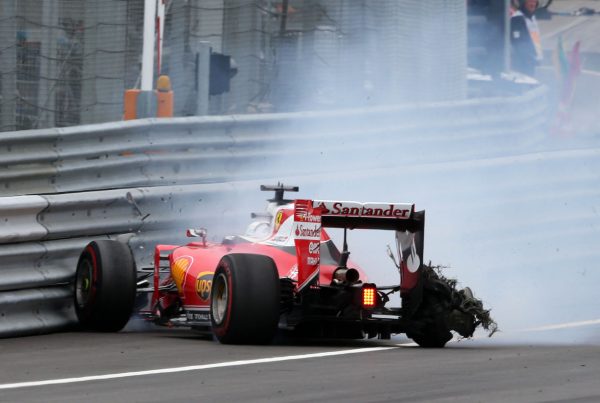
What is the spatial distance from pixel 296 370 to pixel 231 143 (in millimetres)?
7088

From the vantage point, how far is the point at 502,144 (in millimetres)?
19609

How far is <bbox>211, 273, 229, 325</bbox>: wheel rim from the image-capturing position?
1063 centimetres

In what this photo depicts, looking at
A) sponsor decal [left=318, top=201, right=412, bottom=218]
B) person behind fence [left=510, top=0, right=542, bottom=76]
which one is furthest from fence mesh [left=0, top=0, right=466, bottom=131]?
person behind fence [left=510, top=0, right=542, bottom=76]

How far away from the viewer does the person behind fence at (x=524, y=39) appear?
37.5 metres

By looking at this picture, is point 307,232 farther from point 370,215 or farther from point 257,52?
point 257,52

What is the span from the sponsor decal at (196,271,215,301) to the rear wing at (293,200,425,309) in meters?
0.82

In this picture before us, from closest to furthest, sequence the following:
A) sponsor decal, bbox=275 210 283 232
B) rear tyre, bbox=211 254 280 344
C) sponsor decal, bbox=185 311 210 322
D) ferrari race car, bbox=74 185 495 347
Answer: rear tyre, bbox=211 254 280 344 < ferrari race car, bbox=74 185 495 347 < sponsor decal, bbox=185 311 210 322 < sponsor decal, bbox=275 210 283 232

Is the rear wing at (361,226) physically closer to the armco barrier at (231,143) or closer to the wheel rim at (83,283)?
the wheel rim at (83,283)

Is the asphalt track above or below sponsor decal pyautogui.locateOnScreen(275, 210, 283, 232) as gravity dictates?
below

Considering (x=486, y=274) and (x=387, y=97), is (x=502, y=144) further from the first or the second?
(x=486, y=274)

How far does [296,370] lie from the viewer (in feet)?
29.6

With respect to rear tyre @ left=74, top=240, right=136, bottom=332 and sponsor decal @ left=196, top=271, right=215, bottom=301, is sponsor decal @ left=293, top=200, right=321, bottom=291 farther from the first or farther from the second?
rear tyre @ left=74, top=240, right=136, bottom=332

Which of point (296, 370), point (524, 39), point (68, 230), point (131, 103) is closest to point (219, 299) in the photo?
point (296, 370)

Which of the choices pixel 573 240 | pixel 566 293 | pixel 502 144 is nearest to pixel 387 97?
pixel 502 144
